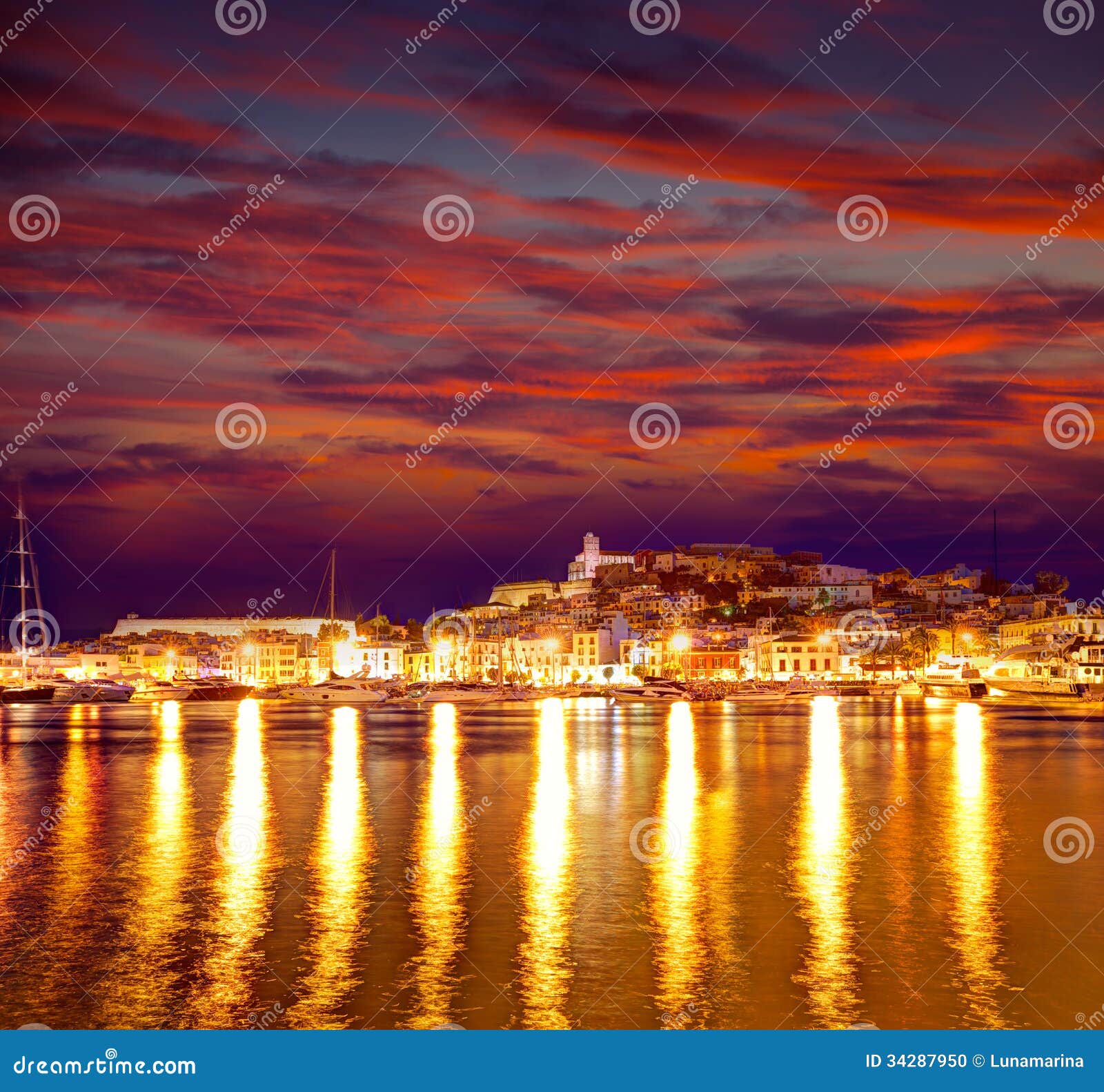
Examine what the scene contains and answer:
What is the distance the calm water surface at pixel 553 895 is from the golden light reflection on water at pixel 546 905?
6 centimetres

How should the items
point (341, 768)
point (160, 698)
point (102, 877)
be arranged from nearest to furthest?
point (102, 877), point (341, 768), point (160, 698)

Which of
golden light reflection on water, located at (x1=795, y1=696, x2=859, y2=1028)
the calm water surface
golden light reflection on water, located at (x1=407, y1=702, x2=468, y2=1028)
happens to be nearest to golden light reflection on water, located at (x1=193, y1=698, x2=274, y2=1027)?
the calm water surface

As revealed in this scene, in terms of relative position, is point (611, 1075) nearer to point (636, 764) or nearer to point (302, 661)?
point (636, 764)

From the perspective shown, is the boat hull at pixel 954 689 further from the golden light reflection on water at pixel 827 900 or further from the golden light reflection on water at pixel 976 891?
the golden light reflection on water at pixel 827 900

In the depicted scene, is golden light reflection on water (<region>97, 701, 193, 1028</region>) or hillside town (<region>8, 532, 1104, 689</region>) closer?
golden light reflection on water (<region>97, 701, 193, 1028</region>)

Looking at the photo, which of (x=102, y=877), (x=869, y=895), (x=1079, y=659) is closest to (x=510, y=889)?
(x=869, y=895)

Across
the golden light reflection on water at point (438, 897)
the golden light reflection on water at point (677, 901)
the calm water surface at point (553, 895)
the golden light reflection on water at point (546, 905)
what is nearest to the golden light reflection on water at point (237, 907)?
the calm water surface at point (553, 895)

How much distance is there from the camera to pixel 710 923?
1504cm

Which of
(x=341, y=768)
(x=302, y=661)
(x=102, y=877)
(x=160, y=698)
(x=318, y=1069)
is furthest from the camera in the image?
(x=302, y=661)

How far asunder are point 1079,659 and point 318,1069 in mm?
97289

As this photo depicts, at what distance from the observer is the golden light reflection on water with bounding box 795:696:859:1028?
39.2ft

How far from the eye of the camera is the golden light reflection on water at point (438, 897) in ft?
39.7

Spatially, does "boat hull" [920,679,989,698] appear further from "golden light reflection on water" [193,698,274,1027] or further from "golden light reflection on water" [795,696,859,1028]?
"golden light reflection on water" [193,698,274,1027]

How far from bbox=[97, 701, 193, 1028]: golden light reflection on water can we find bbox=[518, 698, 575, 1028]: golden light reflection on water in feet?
11.7
